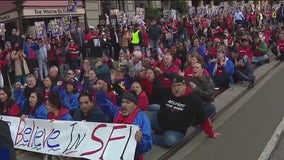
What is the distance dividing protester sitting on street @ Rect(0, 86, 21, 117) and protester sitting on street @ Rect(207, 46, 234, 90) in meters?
5.59

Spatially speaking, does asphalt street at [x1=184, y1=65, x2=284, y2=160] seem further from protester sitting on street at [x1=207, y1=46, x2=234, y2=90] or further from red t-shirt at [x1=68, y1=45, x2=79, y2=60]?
red t-shirt at [x1=68, y1=45, x2=79, y2=60]

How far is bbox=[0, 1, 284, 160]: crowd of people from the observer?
7.46 meters

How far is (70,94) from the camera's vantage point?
923cm

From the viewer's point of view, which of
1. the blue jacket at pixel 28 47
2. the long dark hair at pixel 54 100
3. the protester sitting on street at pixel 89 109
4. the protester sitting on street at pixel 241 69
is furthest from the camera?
the blue jacket at pixel 28 47

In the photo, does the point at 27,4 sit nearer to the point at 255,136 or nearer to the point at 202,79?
the point at 202,79

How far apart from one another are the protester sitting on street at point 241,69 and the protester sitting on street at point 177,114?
5.20 m

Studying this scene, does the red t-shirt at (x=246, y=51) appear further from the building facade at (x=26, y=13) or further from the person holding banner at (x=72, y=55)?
the building facade at (x=26, y=13)

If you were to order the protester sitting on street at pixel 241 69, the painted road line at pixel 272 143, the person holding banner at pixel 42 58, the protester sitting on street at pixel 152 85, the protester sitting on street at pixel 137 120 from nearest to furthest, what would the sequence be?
the protester sitting on street at pixel 137 120
the painted road line at pixel 272 143
the protester sitting on street at pixel 152 85
the protester sitting on street at pixel 241 69
the person holding banner at pixel 42 58

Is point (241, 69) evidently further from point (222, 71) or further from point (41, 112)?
point (41, 112)

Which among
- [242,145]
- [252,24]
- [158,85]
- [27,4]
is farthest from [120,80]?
[252,24]

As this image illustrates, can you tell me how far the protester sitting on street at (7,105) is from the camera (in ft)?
27.8

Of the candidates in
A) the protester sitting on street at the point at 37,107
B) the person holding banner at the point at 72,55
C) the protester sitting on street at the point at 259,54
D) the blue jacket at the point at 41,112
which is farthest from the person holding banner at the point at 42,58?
the blue jacket at the point at 41,112

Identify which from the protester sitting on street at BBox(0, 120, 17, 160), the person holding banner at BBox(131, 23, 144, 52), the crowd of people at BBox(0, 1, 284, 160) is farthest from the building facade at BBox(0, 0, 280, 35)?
the protester sitting on street at BBox(0, 120, 17, 160)

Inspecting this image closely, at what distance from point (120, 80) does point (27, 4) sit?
1365cm
